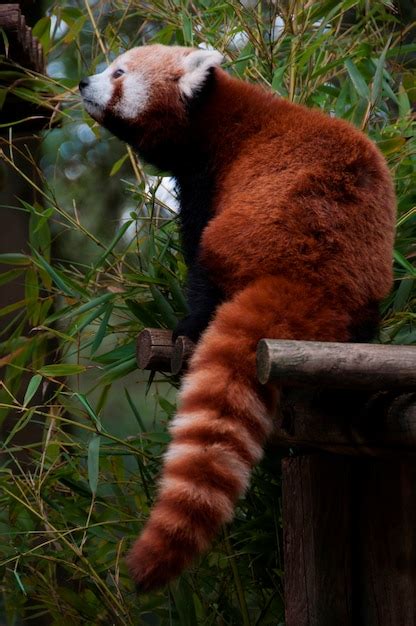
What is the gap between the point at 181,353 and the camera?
2.17m

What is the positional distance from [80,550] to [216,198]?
1.19 m

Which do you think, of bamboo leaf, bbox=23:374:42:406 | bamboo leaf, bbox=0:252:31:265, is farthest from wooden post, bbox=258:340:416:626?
bamboo leaf, bbox=0:252:31:265

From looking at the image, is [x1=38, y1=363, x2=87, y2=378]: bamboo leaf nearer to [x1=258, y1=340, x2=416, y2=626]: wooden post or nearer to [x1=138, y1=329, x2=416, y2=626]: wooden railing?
[x1=138, y1=329, x2=416, y2=626]: wooden railing

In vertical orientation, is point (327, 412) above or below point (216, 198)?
below

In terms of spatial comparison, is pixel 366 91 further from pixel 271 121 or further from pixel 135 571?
pixel 135 571

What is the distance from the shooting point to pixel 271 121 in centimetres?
240

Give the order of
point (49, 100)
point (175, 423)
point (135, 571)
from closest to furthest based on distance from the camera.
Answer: point (135, 571), point (175, 423), point (49, 100)

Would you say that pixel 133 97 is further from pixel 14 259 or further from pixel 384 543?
pixel 384 543

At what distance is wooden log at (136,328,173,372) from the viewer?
2.29 m

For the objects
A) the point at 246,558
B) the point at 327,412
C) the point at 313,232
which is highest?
the point at 313,232

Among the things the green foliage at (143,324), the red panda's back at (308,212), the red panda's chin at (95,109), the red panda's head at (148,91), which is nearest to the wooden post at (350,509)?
the red panda's back at (308,212)

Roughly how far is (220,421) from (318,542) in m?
0.66

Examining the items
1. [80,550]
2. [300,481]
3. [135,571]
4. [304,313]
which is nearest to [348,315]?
[304,313]

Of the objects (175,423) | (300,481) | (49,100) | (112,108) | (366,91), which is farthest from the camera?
(49,100)
